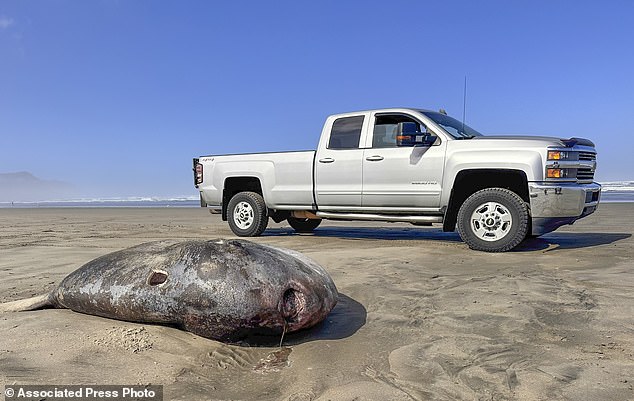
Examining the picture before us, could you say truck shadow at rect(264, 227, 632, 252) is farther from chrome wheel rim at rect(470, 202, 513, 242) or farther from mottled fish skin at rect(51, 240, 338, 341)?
mottled fish skin at rect(51, 240, 338, 341)

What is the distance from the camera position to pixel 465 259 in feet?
18.4

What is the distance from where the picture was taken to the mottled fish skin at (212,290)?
2.78 metres

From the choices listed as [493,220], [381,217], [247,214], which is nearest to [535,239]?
[493,220]

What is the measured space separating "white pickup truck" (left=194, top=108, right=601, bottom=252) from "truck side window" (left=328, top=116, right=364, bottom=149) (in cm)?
2

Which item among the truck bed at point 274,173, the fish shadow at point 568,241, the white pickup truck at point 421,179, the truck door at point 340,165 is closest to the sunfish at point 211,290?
the white pickup truck at point 421,179

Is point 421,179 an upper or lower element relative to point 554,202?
upper

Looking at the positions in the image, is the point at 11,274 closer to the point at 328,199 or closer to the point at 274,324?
the point at 274,324

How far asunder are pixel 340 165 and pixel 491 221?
2516mm

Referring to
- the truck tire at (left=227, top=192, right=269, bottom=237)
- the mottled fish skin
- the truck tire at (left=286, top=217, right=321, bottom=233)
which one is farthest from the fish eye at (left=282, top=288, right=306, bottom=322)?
the truck tire at (left=286, top=217, right=321, bottom=233)

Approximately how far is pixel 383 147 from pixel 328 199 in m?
1.30

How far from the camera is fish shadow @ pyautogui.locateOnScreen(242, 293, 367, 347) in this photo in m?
2.93

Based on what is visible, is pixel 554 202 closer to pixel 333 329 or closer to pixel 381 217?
pixel 381 217

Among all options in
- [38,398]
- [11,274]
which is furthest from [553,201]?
[11,274]

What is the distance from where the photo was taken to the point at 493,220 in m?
6.30
